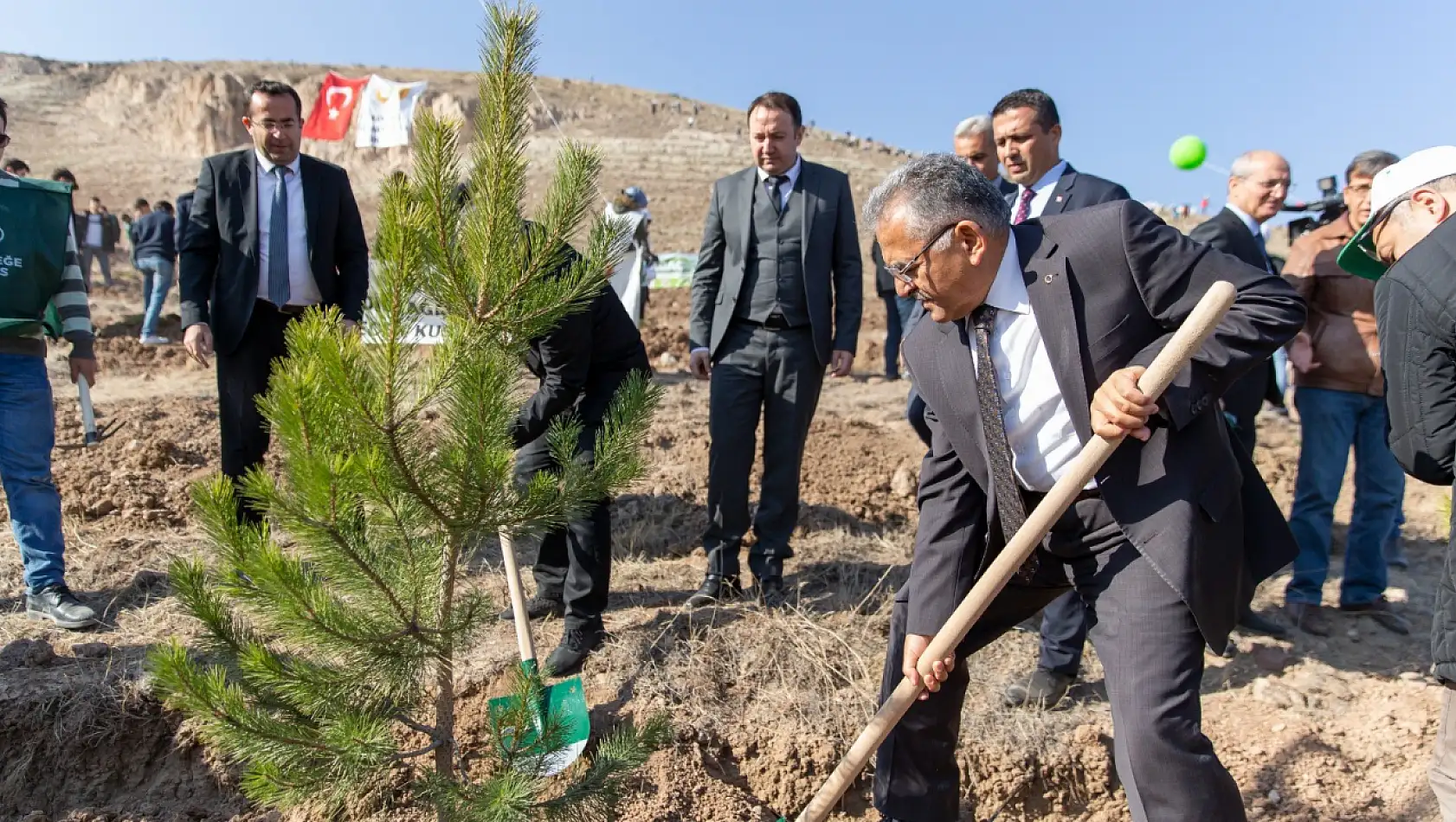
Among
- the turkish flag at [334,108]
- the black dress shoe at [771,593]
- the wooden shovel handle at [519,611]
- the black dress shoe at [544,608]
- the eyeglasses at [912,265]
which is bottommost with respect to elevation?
the black dress shoe at [544,608]

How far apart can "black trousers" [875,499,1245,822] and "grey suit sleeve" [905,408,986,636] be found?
12cm

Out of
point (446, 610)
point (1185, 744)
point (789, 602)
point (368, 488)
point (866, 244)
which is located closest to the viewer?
point (368, 488)

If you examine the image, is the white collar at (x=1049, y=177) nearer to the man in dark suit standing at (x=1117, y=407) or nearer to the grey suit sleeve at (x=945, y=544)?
the man in dark suit standing at (x=1117, y=407)

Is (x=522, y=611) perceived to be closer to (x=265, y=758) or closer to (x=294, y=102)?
(x=265, y=758)

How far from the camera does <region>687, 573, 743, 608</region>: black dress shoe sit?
3.86 metres

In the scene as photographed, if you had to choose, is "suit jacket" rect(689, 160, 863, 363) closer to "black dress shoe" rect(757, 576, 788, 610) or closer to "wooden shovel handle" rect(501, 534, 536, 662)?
"black dress shoe" rect(757, 576, 788, 610)

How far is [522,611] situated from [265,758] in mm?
1090

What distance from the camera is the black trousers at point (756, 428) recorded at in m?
3.87

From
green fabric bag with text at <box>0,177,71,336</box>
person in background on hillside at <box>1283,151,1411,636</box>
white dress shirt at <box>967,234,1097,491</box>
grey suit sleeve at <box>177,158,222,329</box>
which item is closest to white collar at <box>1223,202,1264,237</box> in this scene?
person in background on hillside at <box>1283,151,1411,636</box>

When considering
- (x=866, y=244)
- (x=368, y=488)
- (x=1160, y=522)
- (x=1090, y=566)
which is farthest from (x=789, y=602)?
(x=866, y=244)

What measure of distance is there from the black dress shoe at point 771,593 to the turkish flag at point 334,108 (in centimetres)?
1115

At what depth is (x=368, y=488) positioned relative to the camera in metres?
1.84

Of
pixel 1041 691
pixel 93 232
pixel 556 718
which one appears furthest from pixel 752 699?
pixel 93 232

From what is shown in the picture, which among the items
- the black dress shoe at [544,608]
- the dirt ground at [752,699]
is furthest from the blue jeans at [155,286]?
the black dress shoe at [544,608]
